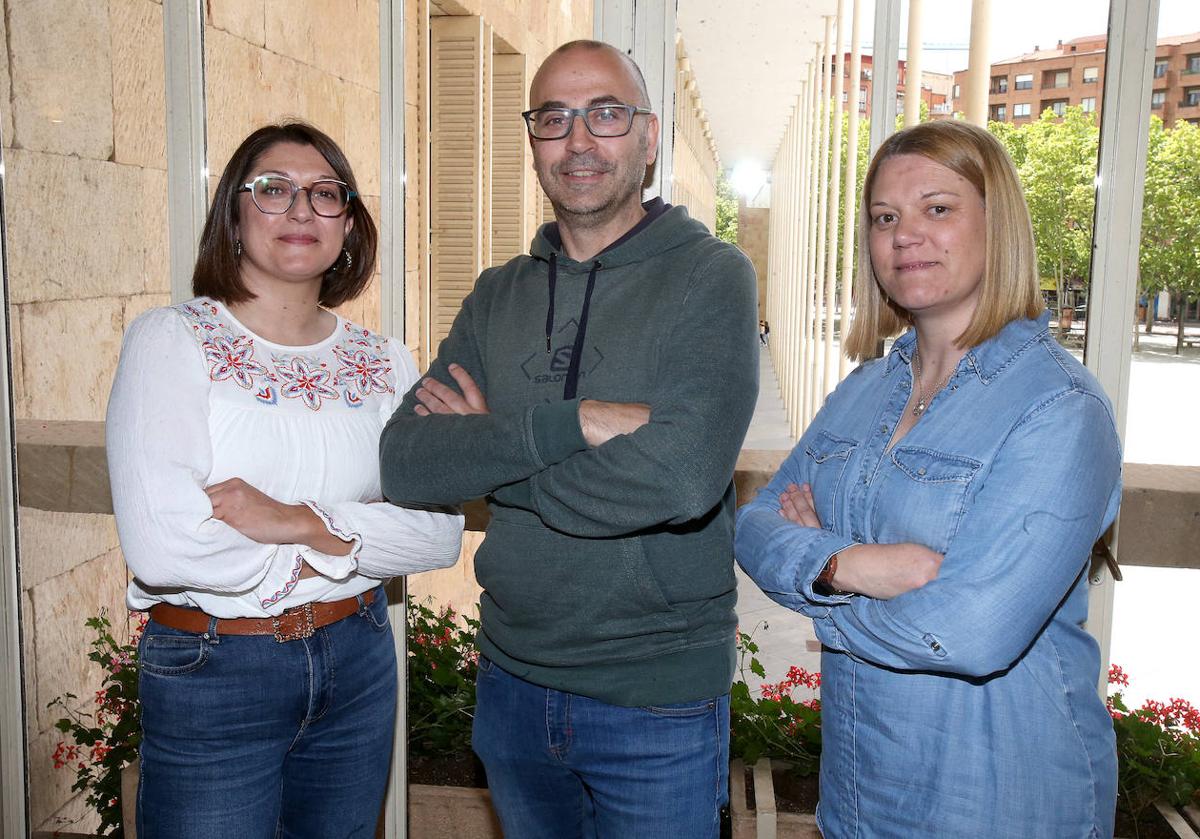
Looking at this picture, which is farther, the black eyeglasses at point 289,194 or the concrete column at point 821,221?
the concrete column at point 821,221

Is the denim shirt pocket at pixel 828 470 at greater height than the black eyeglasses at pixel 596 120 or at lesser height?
lesser

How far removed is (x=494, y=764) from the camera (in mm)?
1688

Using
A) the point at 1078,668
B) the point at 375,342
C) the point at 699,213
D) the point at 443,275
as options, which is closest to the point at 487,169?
the point at 443,275

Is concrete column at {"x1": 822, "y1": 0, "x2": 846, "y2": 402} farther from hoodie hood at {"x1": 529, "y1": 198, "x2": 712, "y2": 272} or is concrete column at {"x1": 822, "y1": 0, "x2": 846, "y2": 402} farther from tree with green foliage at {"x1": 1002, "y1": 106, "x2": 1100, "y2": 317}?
hoodie hood at {"x1": 529, "y1": 198, "x2": 712, "y2": 272}

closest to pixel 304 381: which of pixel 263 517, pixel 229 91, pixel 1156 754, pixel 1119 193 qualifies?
pixel 263 517

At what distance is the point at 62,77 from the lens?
2547mm

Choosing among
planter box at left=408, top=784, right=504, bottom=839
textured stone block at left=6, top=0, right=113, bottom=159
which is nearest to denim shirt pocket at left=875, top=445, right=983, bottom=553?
planter box at left=408, top=784, right=504, bottom=839

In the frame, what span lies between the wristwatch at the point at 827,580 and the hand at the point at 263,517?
79cm

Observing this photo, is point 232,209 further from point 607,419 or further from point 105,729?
point 105,729

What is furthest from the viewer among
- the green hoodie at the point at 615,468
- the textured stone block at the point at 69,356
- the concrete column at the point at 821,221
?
the textured stone block at the point at 69,356

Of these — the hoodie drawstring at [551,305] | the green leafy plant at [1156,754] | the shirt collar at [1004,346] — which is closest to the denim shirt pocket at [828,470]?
the shirt collar at [1004,346]

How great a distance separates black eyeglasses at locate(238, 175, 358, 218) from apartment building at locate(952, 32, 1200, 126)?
4.20ft

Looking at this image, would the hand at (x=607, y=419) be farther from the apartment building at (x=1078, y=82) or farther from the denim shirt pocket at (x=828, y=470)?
the apartment building at (x=1078, y=82)

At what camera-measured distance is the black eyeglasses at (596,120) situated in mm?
1661
